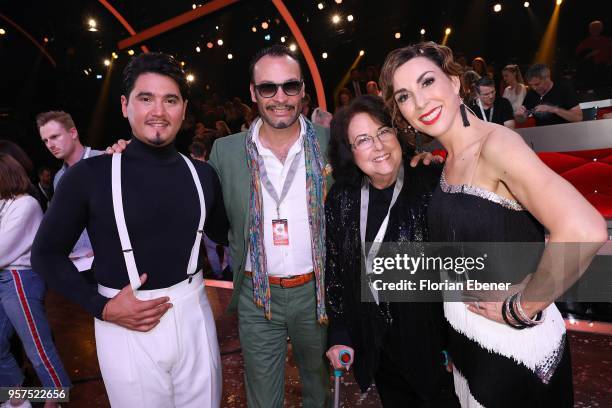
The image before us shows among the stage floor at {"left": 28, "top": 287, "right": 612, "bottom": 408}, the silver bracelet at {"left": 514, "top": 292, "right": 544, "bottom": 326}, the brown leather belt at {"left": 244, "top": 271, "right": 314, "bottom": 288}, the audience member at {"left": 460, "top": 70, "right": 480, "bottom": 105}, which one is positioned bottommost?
the stage floor at {"left": 28, "top": 287, "right": 612, "bottom": 408}

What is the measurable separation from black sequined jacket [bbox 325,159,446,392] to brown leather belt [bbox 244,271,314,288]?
0.77 ft

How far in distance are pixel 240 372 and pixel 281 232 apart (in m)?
1.89

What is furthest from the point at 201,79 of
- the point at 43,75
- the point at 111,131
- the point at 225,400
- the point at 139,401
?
the point at 139,401

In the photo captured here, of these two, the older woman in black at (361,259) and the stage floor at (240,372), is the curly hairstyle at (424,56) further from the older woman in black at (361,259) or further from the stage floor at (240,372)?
the stage floor at (240,372)

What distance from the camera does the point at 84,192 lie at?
162 cm

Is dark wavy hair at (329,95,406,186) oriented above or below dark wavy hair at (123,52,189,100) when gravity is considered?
below

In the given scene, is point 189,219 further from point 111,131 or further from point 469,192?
point 111,131

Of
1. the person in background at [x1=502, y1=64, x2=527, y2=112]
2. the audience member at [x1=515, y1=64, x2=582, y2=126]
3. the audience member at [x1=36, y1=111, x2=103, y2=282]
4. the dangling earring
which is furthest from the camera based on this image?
the person in background at [x1=502, y1=64, x2=527, y2=112]

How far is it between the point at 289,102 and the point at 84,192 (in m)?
1.11

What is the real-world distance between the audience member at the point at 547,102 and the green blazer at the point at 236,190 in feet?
13.1

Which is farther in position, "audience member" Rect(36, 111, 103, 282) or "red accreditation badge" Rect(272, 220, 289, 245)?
"audience member" Rect(36, 111, 103, 282)

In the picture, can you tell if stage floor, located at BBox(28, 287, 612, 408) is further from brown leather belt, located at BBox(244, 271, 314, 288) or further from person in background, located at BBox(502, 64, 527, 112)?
person in background, located at BBox(502, 64, 527, 112)

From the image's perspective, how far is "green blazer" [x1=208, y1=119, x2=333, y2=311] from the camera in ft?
7.20

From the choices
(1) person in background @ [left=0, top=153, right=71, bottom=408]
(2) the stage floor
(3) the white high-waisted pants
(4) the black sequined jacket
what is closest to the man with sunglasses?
(4) the black sequined jacket
